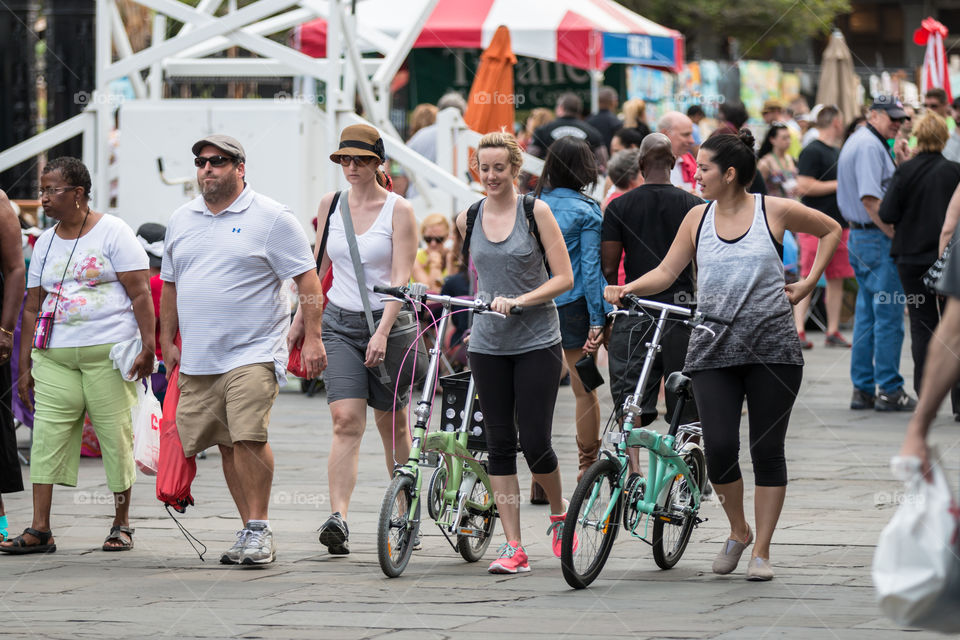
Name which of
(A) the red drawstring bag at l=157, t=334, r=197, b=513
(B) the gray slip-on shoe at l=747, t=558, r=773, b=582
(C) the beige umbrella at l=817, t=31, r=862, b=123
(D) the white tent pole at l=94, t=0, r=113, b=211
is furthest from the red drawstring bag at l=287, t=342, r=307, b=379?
(C) the beige umbrella at l=817, t=31, r=862, b=123

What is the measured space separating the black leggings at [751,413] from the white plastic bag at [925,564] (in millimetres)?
2515

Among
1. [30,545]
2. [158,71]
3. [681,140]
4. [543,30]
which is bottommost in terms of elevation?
[30,545]

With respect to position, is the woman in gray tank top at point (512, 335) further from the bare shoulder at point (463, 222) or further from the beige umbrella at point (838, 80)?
the beige umbrella at point (838, 80)

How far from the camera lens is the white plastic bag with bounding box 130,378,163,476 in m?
6.88

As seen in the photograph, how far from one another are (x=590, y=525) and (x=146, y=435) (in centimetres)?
223

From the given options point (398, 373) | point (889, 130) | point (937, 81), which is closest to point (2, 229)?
point (398, 373)

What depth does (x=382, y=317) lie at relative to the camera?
6.62m

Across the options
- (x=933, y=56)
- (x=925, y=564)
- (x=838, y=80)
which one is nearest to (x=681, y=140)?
(x=925, y=564)

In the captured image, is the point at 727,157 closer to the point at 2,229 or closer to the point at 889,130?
the point at 2,229

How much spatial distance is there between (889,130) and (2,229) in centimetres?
697

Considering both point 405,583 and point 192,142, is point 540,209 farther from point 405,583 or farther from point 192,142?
point 192,142

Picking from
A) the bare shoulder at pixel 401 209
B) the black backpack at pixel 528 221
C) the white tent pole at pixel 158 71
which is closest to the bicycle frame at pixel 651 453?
the black backpack at pixel 528 221

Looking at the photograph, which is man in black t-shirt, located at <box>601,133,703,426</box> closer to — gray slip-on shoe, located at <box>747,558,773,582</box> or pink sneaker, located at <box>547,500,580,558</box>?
pink sneaker, located at <box>547,500,580,558</box>

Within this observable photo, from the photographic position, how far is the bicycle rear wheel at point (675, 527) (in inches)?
243
